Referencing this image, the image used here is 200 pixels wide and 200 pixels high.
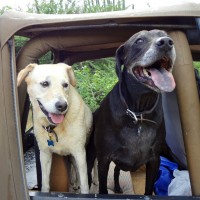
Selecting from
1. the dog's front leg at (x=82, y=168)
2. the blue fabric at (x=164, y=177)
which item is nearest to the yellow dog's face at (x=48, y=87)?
the dog's front leg at (x=82, y=168)

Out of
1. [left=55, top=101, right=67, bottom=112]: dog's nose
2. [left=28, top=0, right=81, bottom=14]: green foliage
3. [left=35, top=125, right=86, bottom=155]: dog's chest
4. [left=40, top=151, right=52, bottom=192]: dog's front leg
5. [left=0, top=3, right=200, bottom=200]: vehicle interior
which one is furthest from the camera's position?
[left=28, top=0, right=81, bottom=14]: green foliage

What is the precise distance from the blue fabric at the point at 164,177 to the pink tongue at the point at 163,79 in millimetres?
970

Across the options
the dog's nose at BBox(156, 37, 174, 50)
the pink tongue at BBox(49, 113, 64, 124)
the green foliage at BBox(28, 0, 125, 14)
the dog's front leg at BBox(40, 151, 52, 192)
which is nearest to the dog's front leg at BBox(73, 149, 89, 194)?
the dog's front leg at BBox(40, 151, 52, 192)

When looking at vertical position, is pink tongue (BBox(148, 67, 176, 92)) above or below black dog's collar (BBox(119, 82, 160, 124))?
above

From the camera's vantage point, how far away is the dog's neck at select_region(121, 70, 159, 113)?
2297 mm

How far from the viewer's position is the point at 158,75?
2.07 m

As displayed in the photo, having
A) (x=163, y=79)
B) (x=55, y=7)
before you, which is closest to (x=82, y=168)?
(x=163, y=79)

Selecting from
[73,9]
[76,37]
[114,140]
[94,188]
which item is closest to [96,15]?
[76,37]

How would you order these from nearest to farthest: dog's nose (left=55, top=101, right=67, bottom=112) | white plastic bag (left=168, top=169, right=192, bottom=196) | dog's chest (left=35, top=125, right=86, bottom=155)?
dog's nose (left=55, top=101, right=67, bottom=112), white plastic bag (left=168, top=169, right=192, bottom=196), dog's chest (left=35, top=125, right=86, bottom=155)

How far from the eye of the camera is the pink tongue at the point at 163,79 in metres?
1.94

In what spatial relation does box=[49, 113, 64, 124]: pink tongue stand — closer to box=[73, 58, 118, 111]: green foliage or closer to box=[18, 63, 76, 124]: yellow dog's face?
box=[18, 63, 76, 124]: yellow dog's face

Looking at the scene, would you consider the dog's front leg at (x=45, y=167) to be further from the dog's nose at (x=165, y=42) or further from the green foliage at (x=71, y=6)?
the green foliage at (x=71, y=6)

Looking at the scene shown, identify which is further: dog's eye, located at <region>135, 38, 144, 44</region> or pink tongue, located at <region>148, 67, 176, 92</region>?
dog's eye, located at <region>135, 38, 144, 44</region>

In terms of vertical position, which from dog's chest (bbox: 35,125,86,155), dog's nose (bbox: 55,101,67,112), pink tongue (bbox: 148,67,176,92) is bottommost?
dog's chest (bbox: 35,125,86,155)
